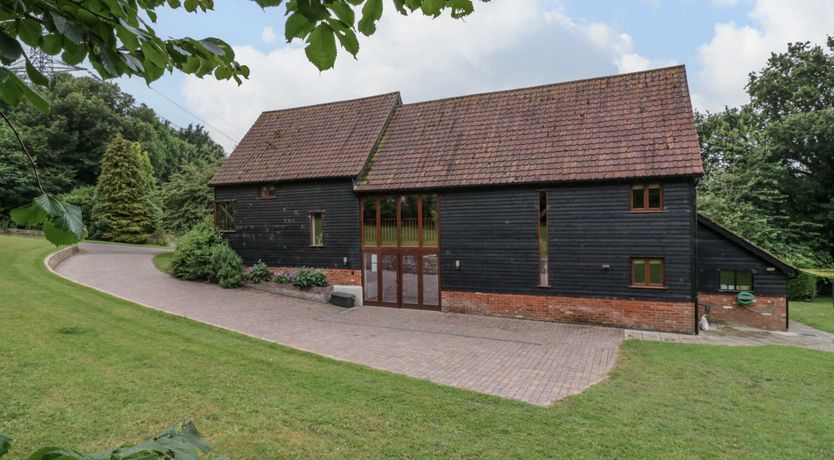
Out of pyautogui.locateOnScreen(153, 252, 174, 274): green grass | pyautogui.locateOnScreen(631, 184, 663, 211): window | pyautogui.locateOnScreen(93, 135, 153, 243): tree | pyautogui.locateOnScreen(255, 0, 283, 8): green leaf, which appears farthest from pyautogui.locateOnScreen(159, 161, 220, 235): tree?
pyautogui.locateOnScreen(255, 0, 283, 8): green leaf

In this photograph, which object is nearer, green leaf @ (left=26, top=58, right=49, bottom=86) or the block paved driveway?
green leaf @ (left=26, top=58, right=49, bottom=86)

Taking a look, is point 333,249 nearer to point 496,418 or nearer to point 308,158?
point 308,158

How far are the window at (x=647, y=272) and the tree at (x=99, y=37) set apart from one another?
1342 centimetres

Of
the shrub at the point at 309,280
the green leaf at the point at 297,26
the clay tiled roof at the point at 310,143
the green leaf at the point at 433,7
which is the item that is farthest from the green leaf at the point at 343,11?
the shrub at the point at 309,280

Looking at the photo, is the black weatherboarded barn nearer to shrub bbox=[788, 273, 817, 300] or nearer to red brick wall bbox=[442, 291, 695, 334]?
red brick wall bbox=[442, 291, 695, 334]

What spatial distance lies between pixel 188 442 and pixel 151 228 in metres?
38.9

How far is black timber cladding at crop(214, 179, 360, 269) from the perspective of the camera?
55.8 feet

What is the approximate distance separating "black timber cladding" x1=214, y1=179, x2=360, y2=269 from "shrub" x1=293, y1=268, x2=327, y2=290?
49 cm

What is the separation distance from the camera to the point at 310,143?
1914 cm

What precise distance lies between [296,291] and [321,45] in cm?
1649

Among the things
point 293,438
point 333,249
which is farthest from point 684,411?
point 333,249

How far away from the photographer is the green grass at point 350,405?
4.98m

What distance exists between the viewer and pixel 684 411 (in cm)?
647

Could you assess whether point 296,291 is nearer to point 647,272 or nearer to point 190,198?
point 190,198
